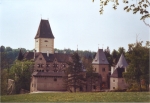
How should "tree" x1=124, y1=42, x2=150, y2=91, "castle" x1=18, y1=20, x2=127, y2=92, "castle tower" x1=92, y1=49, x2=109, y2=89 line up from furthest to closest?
"castle tower" x1=92, y1=49, x2=109, y2=89
"castle" x1=18, y1=20, x2=127, y2=92
"tree" x1=124, y1=42, x2=150, y2=91

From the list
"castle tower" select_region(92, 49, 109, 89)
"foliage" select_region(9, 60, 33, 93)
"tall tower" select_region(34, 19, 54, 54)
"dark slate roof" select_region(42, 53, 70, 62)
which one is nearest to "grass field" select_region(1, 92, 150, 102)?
"foliage" select_region(9, 60, 33, 93)

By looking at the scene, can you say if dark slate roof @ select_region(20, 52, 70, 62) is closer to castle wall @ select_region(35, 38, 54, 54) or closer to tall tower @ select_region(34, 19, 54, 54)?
tall tower @ select_region(34, 19, 54, 54)

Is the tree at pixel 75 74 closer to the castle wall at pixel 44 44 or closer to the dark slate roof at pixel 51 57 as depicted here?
the dark slate roof at pixel 51 57

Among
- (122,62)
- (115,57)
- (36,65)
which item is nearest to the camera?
(122,62)

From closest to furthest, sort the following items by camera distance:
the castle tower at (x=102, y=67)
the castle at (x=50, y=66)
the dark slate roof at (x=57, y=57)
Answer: the castle at (x=50, y=66), the castle tower at (x=102, y=67), the dark slate roof at (x=57, y=57)

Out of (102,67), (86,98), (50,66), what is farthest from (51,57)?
(86,98)

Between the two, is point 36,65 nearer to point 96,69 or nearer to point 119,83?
point 96,69

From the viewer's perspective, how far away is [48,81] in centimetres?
4703

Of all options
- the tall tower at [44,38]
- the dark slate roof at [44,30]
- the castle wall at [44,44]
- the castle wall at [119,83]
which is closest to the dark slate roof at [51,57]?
the dark slate roof at [44,30]

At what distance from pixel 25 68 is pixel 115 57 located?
74.2ft

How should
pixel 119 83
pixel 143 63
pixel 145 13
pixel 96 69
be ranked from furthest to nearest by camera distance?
pixel 96 69 → pixel 119 83 → pixel 143 63 → pixel 145 13

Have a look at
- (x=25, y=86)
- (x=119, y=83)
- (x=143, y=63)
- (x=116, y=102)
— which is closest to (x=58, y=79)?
(x=25, y=86)

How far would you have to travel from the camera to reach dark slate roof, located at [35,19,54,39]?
70000mm

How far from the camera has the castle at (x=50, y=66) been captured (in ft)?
154
